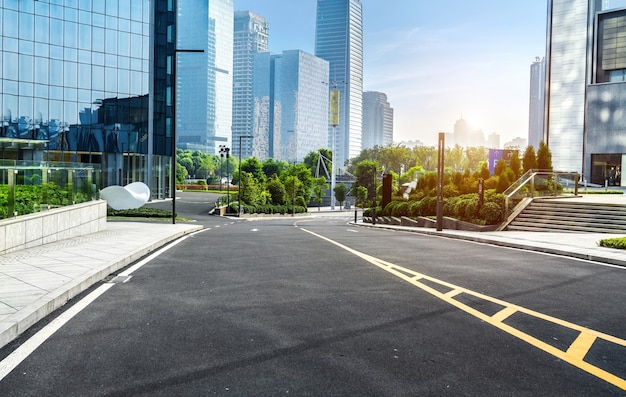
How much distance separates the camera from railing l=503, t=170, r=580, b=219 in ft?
92.2

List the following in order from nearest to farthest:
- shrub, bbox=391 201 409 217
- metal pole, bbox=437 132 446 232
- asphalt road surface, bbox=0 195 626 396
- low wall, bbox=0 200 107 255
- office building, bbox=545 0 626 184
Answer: asphalt road surface, bbox=0 195 626 396 → low wall, bbox=0 200 107 255 → metal pole, bbox=437 132 446 232 → shrub, bbox=391 201 409 217 → office building, bbox=545 0 626 184

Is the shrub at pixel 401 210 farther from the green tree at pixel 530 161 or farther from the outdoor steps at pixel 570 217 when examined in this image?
the outdoor steps at pixel 570 217

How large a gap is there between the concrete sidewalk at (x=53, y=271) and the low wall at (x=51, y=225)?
12.0 inches

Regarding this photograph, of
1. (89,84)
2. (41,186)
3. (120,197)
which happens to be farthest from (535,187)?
(89,84)

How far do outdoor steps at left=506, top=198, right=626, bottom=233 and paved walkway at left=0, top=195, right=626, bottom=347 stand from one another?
6.36 metres

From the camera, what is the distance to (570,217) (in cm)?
2595

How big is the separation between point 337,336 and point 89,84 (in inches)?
2342

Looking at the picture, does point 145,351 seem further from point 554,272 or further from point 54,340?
point 554,272

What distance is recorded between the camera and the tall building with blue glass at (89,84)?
54281 mm

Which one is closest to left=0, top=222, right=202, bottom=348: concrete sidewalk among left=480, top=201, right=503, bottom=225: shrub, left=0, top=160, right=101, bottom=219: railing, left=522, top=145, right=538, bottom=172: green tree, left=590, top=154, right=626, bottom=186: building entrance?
left=0, top=160, right=101, bottom=219: railing

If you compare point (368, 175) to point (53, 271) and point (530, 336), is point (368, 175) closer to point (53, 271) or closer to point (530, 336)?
point (53, 271)

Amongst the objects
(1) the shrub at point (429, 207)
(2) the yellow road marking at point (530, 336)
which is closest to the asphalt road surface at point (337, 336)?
Answer: (2) the yellow road marking at point (530, 336)

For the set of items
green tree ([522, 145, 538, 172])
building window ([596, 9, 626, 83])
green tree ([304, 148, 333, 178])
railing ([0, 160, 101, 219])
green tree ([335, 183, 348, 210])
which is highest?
building window ([596, 9, 626, 83])

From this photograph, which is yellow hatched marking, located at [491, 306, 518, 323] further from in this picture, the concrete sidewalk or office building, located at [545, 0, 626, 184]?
office building, located at [545, 0, 626, 184]
